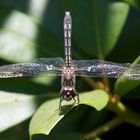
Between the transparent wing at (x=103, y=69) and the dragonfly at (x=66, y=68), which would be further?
the dragonfly at (x=66, y=68)

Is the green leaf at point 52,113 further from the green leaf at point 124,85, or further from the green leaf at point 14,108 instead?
the green leaf at point 14,108

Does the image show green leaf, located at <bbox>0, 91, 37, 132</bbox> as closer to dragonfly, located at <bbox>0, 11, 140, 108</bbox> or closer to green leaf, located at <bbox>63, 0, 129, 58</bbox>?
dragonfly, located at <bbox>0, 11, 140, 108</bbox>

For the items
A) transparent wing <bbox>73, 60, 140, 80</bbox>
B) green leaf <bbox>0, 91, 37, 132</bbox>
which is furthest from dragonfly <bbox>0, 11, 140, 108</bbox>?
green leaf <bbox>0, 91, 37, 132</bbox>

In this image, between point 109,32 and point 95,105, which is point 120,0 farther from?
point 95,105

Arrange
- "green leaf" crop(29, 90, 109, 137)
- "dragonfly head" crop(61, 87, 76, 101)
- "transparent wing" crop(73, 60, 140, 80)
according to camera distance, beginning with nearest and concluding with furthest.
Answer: "green leaf" crop(29, 90, 109, 137)
"transparent wing" crop(73, 60, 140, 80)
"dragonfly head" crop(61, 87, 76, 101)

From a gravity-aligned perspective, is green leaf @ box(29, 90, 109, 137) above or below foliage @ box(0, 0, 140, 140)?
below

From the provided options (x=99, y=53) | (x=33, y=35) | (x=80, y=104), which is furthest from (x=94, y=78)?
(x=80, y=104)

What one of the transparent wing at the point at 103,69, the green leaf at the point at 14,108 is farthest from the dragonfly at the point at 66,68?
the green leaf at the point at 14,108
